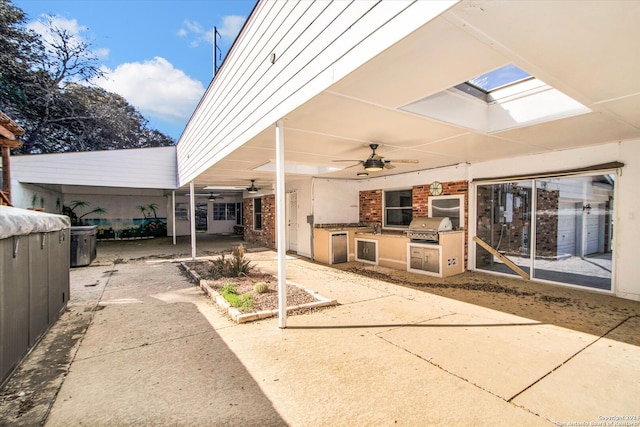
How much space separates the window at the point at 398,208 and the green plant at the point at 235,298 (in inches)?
204

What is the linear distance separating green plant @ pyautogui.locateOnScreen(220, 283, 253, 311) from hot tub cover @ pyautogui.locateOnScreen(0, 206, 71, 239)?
2.43m

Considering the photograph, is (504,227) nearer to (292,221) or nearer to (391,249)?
(391,249)

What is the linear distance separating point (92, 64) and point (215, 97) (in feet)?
62.4

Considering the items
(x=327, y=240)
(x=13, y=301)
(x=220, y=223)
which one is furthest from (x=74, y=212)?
(x=13, y=301)

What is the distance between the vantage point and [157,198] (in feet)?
55.2

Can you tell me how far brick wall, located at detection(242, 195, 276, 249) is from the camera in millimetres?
11163

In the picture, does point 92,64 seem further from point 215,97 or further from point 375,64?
point 375,64

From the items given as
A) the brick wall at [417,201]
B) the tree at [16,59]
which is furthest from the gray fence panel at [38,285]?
the tree at [16,59]

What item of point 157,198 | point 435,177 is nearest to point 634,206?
point 435,177

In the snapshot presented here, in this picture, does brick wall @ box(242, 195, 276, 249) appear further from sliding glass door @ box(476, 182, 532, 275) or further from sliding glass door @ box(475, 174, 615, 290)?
sliding glass door @ box(475, 174, 615, 290)

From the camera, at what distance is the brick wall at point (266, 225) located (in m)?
11.2

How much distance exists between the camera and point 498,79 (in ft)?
12.5

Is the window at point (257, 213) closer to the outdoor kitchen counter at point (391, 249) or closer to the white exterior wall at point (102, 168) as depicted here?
the white exterior wall at point (102, 168)

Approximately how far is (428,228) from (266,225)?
23.4ft
